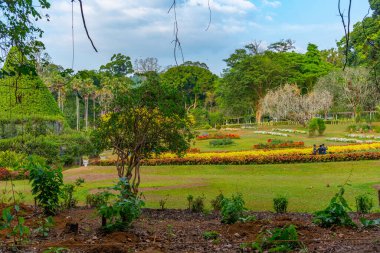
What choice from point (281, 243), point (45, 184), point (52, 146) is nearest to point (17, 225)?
point (281, 243)

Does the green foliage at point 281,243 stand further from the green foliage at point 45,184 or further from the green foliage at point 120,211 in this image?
the green foliage at point 45,184

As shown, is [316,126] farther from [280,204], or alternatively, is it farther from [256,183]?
[280,204]

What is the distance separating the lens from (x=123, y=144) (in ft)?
32.5

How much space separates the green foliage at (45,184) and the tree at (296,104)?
38.3 metres

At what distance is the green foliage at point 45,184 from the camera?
6176 millimetres

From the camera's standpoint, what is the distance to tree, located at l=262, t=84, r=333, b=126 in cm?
4281

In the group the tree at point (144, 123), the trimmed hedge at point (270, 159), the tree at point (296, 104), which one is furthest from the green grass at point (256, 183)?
the tree at point (296, 104)

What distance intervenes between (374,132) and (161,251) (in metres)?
33.8

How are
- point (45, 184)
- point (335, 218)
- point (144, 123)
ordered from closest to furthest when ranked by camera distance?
point (335, 218)
point (45, 184)
point (144, 123)

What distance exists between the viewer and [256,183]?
14.6 meters

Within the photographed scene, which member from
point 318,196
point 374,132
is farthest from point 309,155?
point 374,132

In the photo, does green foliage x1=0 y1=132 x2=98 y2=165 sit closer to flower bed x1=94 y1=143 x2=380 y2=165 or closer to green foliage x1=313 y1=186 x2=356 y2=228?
flower bed x1=94 y1=143 x2=380 y2=165

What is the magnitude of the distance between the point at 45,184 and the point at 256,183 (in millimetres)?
9529

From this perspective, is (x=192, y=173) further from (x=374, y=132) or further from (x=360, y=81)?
(x=360, y=81)
